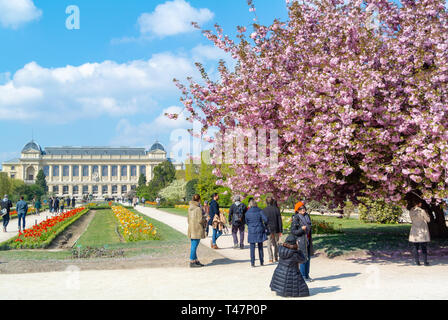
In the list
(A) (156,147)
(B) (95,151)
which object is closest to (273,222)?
(A) (156,147)

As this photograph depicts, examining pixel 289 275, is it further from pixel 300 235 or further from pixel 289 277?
pixel 300 235

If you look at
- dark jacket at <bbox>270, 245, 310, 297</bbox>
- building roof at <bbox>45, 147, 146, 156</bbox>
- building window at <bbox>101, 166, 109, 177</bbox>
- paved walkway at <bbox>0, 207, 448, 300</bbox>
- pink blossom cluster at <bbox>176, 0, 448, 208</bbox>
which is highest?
building roof at <bbox>45, 147, 146, 156</bbox>

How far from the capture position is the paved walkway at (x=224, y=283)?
7.07m

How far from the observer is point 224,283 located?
26.5 ft

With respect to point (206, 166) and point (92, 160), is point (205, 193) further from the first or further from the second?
point (92, 160)

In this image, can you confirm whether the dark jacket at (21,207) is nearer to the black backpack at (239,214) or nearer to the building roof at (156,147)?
the black backpack at (239,214)

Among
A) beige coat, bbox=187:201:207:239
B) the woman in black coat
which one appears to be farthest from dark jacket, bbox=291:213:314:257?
beige coat, bbox=187:201:207:239

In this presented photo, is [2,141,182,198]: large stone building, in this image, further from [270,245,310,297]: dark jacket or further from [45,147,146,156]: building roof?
[270,245,310,297]: dark jacket

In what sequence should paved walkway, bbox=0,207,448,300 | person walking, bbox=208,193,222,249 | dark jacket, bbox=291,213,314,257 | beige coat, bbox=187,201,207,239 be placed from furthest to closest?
person walking, bbox=208,193,222,249 → beige coat, bbox=187,201,207,239 → dark jacket, bbox=291,213,314,257 → paved walkway, bbox=0,207,448,300

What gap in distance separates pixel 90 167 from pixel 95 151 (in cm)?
590

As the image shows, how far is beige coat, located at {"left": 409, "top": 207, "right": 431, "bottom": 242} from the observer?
9812 mm

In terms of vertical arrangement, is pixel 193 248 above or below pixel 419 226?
below

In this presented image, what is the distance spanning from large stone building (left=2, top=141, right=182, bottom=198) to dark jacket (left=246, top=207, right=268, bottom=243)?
128 meters
